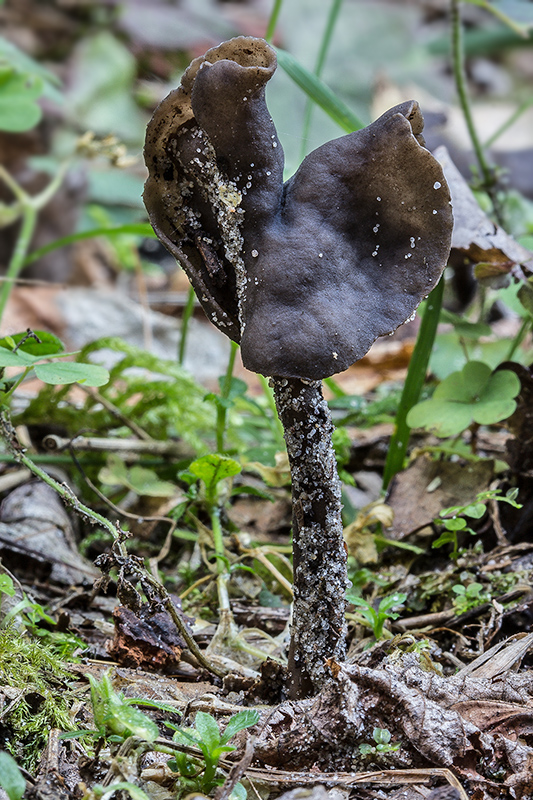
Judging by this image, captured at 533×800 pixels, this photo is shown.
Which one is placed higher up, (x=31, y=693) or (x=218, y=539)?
(x=218, y=539)

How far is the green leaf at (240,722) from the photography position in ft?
3.65

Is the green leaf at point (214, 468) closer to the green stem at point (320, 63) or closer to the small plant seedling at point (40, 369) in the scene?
the small plant seedling at point (40, 369)

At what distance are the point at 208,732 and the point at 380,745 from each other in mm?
288

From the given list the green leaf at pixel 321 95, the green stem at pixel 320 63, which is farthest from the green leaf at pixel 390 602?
Answer: the green stem at pixel 320 63

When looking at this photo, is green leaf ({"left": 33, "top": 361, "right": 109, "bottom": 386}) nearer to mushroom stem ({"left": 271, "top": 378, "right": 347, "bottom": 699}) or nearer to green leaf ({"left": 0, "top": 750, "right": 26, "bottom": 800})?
mushroom stem ({"left": 271, "top": 378, "right": 347, "bottom": 699})

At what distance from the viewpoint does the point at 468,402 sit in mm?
1990

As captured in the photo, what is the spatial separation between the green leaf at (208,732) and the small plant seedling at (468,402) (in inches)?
40.6

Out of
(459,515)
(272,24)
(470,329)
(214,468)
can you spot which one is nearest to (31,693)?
(214,468)

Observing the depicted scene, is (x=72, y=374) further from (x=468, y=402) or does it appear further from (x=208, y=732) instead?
(x=468, y=402)

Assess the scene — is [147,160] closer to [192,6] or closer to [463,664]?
[463,664]

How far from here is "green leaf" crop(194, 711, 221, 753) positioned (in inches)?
43.1

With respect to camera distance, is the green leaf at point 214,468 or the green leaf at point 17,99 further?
the green leaf at point 17,99

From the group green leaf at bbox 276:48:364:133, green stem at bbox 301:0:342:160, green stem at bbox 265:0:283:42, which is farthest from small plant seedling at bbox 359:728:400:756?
green stem at bbox 265:0:283:42

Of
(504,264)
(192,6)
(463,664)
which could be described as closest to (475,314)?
(504,264)
